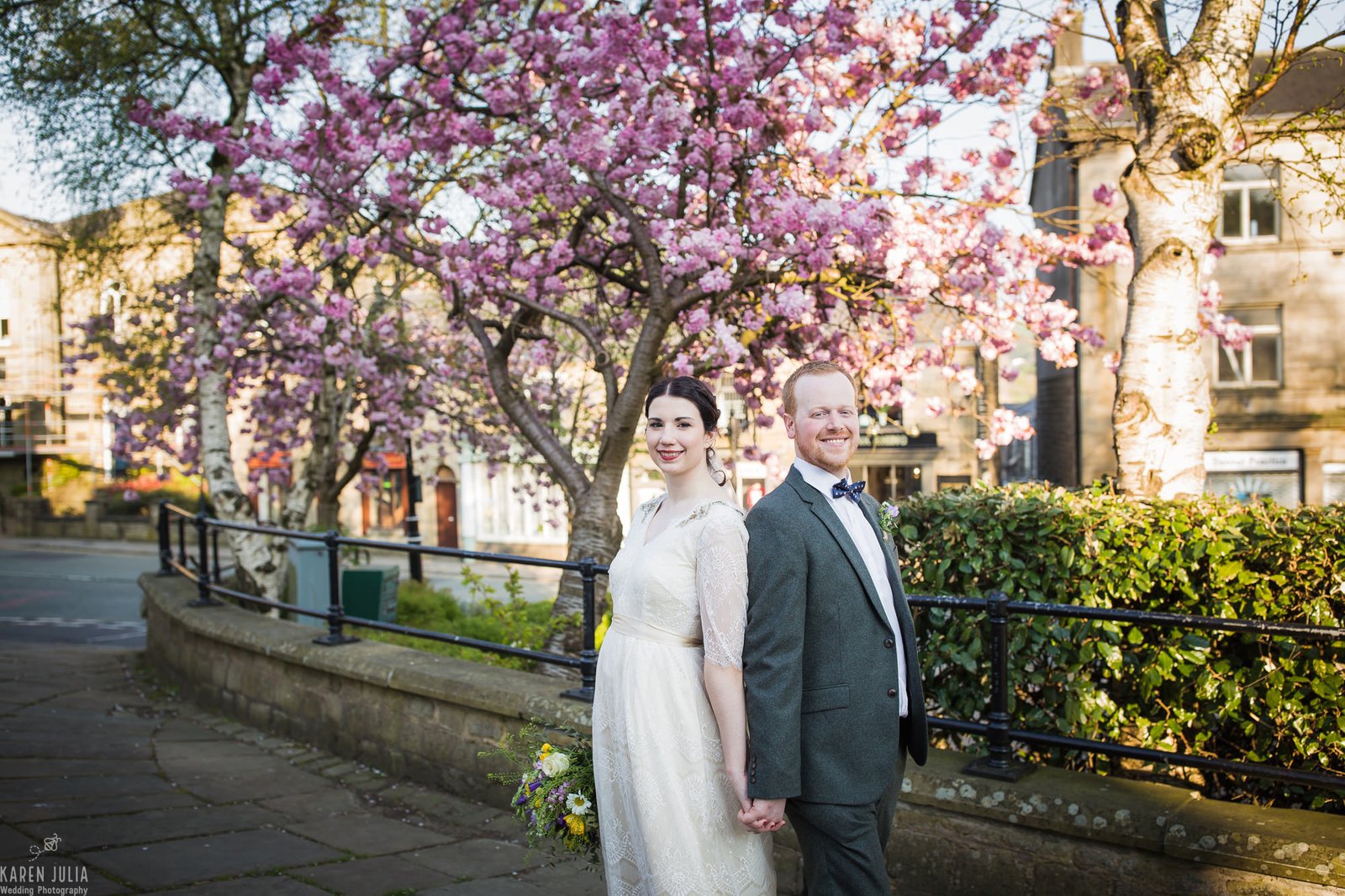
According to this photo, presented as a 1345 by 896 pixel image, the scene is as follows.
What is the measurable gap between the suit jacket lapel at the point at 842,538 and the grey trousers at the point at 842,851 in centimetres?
50

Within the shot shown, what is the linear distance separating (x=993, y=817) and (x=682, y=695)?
Result: 163 cm

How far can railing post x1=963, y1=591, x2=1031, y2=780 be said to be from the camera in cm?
377

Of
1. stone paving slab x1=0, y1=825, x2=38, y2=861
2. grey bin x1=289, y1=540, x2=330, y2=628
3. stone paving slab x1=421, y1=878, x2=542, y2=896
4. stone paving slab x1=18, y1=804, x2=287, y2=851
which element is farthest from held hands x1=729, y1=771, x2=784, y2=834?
grey bin x1=289, y1=540, x2=330, y2=628

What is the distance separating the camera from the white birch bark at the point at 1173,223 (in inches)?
209

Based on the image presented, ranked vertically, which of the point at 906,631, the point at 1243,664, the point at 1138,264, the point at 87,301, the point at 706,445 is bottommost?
the point at 1243,664

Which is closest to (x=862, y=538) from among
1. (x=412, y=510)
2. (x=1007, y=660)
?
(x=1007, y=660)

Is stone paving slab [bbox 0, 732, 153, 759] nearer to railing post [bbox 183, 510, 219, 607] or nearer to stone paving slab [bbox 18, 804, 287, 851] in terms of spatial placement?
stone paving slab [bbox 18, 804, 287, 851]

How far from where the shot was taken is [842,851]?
2.58m

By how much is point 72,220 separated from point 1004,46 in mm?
10167

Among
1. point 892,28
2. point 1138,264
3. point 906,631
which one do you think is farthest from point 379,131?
point 906,631

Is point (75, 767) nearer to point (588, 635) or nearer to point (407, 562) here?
point (588, 635)

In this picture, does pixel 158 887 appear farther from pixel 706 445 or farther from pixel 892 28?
pixel 892 28

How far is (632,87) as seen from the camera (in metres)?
7.50

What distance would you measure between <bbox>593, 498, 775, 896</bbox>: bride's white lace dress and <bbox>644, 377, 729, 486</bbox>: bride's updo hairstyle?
9.3 inches
